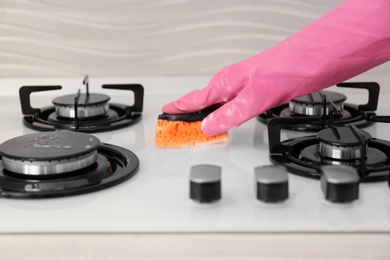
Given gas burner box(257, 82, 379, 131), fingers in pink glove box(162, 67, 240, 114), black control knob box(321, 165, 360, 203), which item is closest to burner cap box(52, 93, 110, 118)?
fingers in pink glove box(162, 67, 240, 114)

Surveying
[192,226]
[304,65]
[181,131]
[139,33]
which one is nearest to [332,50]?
[304,65]

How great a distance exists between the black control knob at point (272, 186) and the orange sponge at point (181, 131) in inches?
13.2

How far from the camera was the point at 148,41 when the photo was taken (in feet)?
4.96

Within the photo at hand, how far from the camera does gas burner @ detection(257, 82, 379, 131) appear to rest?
119 centimetres

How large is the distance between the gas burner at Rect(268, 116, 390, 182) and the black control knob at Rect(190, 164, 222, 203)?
0.17 meters

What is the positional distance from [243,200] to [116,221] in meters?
0.17

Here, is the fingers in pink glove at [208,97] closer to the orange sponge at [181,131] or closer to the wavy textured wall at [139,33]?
the orange sponge at [181,131]

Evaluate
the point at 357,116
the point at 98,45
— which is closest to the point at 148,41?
the point at 98,45

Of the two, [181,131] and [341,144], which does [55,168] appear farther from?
[341,144]

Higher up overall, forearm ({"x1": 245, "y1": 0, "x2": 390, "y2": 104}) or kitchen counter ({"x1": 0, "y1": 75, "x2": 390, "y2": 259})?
forearm ({"x1": 245, "y1": 0, "x2": 390, "y2": 104})

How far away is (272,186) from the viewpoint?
30.9 inches

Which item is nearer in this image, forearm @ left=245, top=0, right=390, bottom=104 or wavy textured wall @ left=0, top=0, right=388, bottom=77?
forearm @ left=245, top=0, right=390, bottom=104

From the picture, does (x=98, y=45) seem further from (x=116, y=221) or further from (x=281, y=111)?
(x=116, y=221)

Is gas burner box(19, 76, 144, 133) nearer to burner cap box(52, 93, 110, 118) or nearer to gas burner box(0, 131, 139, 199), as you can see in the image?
burner cap box(52, 93, 110, 118)
